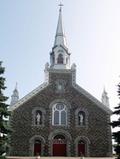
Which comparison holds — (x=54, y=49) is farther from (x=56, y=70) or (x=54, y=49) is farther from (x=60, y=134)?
(x=60, y=134)

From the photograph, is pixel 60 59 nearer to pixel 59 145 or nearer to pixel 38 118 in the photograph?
pixel 38 118

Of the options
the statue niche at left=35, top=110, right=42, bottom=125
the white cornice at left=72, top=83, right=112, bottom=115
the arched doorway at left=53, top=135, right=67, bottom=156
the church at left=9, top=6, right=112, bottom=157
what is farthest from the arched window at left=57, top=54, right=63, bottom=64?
the arched doorway at left=53, top=135, right=67, bottom=156

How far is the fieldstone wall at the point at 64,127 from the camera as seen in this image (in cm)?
4247

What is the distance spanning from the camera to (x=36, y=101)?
44.4m

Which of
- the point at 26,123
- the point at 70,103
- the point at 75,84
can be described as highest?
the point at 75,84

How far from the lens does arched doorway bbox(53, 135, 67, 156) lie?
42.8 m

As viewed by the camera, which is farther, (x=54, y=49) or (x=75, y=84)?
(x=54, y=49)

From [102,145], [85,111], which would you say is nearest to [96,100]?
[85,111]

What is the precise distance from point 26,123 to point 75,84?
9080 mm

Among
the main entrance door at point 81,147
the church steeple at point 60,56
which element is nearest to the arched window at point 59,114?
the main entrance door at point 81,147

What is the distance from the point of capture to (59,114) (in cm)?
4434

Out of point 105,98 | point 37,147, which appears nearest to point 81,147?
point 37,147

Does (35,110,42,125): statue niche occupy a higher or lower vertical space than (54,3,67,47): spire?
lower

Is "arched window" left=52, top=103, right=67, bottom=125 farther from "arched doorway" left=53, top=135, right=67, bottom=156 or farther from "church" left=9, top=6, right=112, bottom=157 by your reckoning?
"arched doorway" left=53, top=135, right=67, bottom=156
